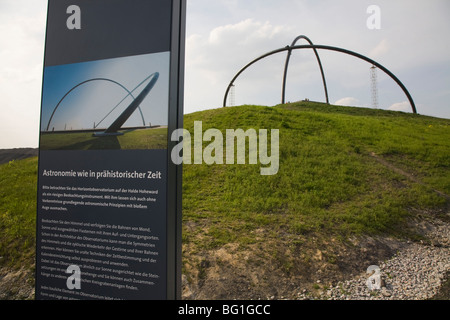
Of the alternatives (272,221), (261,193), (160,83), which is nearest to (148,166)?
(160,83)

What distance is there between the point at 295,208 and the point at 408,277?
9.62 ft

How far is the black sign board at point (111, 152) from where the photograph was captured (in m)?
2.92

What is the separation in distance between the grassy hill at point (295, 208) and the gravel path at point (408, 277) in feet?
0.91

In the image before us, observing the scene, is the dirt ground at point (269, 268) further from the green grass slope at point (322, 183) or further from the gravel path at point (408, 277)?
the green grass slope at point (322, 183)

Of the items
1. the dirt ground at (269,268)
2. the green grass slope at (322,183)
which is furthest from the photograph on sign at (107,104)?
the green grass slope at (322,183)

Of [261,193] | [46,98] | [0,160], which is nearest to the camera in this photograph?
[46,98]

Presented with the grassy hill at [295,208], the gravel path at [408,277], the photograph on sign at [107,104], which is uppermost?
the photograph on sign at [107,104]

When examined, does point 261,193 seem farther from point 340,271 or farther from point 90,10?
point 90,10

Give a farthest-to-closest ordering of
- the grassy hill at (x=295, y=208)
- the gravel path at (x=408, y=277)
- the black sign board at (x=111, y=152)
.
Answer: the grassy hill at (x=295, y=208) < the gravel path at (x=408, y=277) < the black sign board at (x=111, y=152)

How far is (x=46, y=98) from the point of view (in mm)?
3473

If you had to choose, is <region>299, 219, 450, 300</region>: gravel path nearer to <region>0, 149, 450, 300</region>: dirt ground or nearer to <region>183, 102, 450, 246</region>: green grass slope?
<region>0, 149, 450, 300</region>: dirt ground

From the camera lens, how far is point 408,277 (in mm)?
4977

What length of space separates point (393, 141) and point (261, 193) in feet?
26.6
